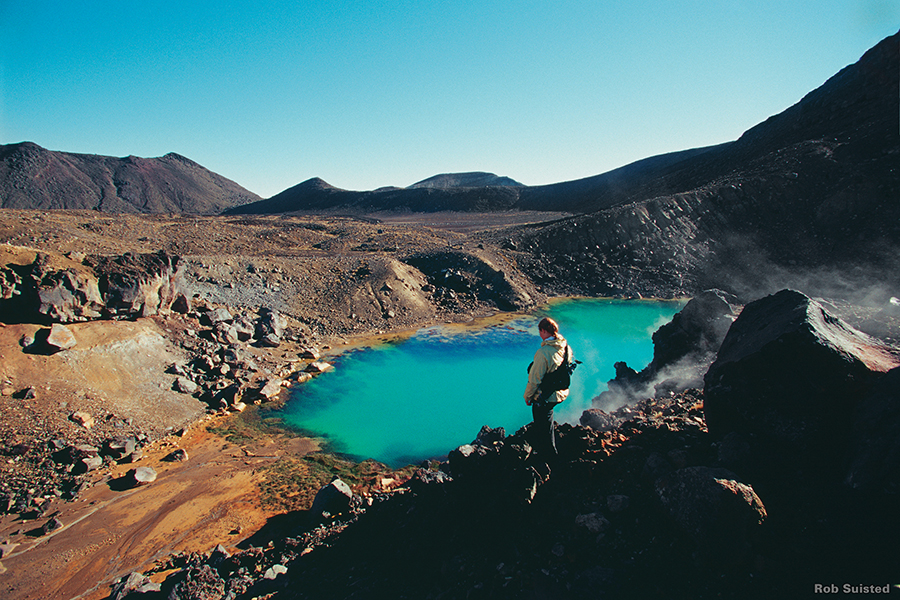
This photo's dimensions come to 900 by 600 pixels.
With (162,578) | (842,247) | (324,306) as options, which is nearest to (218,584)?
(162,578)

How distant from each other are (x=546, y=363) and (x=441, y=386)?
10.6 meters

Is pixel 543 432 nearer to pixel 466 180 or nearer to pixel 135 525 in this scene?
pixel 135 525

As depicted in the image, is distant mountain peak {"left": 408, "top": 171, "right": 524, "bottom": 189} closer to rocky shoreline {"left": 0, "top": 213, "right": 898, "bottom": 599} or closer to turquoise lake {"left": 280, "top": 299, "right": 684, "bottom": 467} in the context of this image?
turquoise lake {"left": 280, "top": 299, "right": 684, "bottom": 467}

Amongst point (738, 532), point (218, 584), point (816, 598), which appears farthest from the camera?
point (218, 584)

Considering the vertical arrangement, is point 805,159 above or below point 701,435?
above

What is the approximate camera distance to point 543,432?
5.52 metres

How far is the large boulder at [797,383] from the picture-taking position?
3.92m

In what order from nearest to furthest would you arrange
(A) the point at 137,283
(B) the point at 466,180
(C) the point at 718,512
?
(C) the point at 718,512 → (A) the point at 137,283 → (B) the point at 466,180

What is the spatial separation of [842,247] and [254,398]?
34281 millimetres

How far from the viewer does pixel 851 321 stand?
8.46 metres

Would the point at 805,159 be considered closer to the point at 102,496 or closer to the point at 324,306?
the point at 324,306

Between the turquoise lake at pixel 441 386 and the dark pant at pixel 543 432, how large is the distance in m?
5.74

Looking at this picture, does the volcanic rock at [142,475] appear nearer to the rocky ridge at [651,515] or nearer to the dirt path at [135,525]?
the dirt path at [135,525]

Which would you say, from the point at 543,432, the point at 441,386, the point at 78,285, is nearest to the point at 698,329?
the point at 543,432
